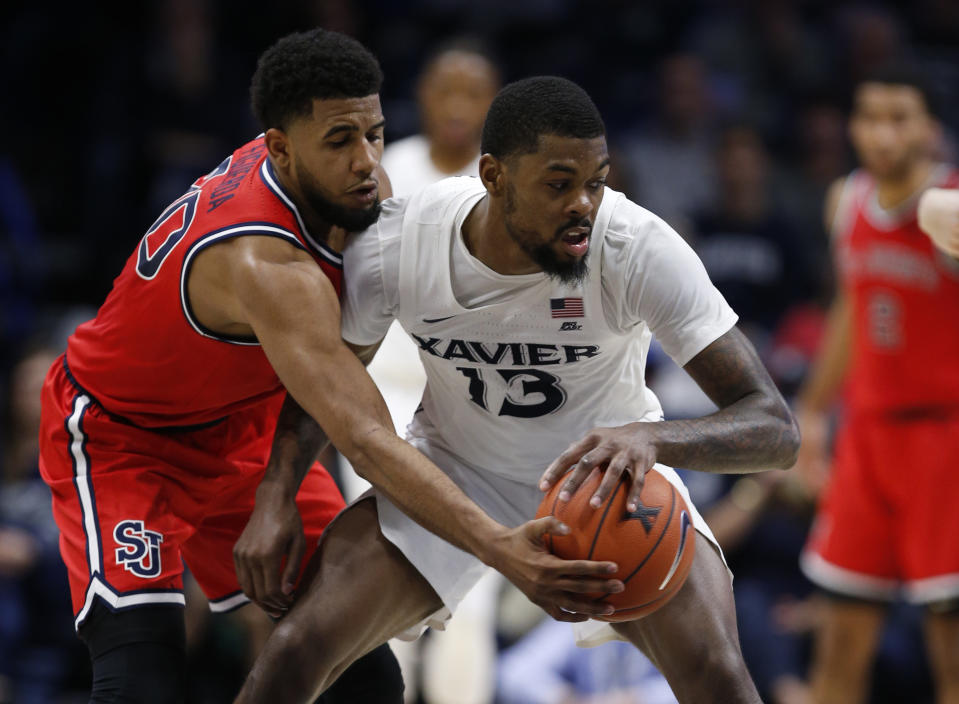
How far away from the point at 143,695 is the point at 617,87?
273 inches

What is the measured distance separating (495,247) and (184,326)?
90cm

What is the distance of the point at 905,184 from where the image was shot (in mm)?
5898

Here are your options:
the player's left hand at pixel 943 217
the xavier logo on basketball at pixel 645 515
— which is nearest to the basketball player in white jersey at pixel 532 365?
the xavier logo on basketball at pixel 645 515

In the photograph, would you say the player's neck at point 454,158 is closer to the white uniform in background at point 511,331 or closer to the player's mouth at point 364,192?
the white uniform in background at point 511,331

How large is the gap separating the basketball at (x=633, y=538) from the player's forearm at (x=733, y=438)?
0.10 meters

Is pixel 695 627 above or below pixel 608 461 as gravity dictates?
below

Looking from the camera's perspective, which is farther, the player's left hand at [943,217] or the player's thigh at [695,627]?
the player's left hand at [943,217]

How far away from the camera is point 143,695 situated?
3609 millimetres

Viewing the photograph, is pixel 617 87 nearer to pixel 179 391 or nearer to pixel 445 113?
pixel 445 113

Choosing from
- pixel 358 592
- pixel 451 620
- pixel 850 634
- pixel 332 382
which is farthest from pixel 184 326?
pixel 850 634

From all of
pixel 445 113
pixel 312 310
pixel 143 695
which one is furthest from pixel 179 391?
pixel 445 113

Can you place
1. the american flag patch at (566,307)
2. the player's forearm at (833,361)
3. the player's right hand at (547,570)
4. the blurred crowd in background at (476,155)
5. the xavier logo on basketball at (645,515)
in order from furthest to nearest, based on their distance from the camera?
1. the blurred crowd in background at (476,155)
2. the player's forearm at (833,361)
3. the american flag patch at (566,307)
4. the xavier logo on basketball at (645,515)
5. the player's right hand at (547,570)

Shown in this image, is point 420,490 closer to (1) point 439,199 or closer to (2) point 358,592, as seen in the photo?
(2) point 358,592

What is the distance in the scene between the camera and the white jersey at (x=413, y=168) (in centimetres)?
588
